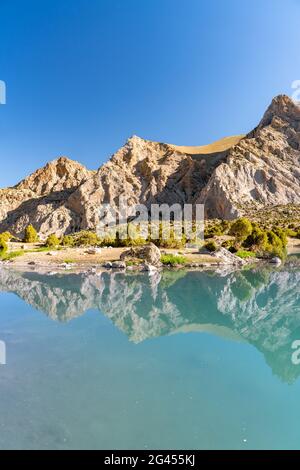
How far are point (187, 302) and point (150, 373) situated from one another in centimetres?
934

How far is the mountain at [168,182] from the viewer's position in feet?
312

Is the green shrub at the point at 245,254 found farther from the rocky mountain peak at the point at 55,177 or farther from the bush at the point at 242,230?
the rocky mountain peak at the point at 55,177

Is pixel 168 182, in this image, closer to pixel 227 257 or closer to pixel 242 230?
pixel 242 230

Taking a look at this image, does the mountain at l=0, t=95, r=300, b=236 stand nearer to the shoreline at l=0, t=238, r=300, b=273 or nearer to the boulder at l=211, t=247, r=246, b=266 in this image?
the boulder at l=211, t=247, r=246, b=266

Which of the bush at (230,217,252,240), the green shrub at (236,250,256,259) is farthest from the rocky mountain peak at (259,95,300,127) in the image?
the green shrub at (236,250,256,259)

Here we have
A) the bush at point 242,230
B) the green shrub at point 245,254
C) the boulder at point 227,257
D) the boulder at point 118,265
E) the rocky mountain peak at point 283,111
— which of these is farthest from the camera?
the rocky mountain peak at point 283,111

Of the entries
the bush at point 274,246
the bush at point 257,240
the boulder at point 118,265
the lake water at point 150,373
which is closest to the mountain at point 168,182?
the bush at point 274,246

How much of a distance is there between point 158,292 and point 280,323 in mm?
8240

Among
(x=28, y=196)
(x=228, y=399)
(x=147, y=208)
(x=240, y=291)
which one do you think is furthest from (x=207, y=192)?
(x=228, y=399)

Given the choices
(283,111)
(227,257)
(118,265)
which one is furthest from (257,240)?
(283,111)

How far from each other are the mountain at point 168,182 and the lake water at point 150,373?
237 feet

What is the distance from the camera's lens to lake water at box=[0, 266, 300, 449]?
19.6ft

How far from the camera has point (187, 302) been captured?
58.3 ft
